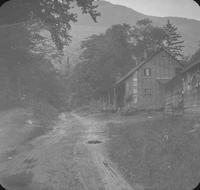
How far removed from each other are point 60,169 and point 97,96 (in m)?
36.4

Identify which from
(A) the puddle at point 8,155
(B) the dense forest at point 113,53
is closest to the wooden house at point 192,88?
(B) the dense forest at point 113,53

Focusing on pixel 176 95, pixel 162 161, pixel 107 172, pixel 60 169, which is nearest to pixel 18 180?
pixel 60 169

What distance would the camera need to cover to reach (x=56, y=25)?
40.9 feet

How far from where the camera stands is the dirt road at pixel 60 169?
27.3ft

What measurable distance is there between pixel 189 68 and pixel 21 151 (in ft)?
42.7

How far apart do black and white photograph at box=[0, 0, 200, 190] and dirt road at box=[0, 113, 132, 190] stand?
1.2 inches

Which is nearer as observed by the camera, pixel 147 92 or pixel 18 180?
pixel 18 180

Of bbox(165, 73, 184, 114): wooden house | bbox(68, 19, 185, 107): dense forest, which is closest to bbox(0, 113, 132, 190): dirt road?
bbox(165, 73, 184, 114): wooden house

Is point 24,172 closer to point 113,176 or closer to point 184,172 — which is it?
point 113,176

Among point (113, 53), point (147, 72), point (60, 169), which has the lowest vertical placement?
point (60, 169)

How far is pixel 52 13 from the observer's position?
12.0 metres

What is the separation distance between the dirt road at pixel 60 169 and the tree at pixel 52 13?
454 cm

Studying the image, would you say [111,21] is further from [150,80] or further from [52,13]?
[150,80]

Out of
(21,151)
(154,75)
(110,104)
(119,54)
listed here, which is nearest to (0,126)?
(21,151)
